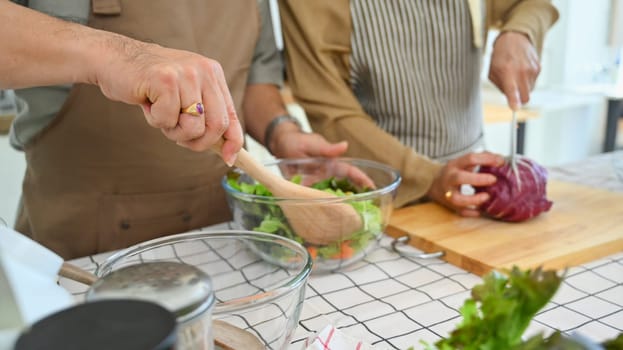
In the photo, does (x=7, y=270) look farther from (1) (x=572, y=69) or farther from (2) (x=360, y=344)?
(1) (x=572, y=69)

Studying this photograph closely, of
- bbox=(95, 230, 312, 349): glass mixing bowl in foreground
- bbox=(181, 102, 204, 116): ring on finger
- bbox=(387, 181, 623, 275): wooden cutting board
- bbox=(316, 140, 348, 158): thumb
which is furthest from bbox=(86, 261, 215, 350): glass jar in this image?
bbox=(316, 140, 348, 158): thumb

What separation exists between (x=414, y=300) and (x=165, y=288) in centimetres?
46

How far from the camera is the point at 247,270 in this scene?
0.79m

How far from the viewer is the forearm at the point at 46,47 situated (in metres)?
0.70

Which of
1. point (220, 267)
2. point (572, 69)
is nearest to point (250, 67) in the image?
point (220, 267)

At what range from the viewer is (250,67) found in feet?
4.10

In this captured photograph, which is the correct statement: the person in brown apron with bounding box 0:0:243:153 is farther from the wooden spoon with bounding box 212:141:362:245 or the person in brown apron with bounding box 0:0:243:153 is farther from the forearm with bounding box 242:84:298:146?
the forearm with bounding box 242:84:298:146

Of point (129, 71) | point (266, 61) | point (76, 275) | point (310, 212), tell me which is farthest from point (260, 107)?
point (76, 275)

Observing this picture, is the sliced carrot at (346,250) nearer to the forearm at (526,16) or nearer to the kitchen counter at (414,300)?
the kitchen counter at (414,300)

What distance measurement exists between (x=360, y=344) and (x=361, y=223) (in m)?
0.25

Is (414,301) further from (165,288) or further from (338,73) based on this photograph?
(338,73)

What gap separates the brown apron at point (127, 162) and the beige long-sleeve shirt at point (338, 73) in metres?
0.11

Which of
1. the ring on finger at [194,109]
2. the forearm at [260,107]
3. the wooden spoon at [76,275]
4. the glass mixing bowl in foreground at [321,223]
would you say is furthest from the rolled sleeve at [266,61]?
the wooden spoon at [76,275]

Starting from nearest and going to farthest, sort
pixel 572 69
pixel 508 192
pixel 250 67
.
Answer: pixel 508 192, pixel 250 67, pixel 572 69
